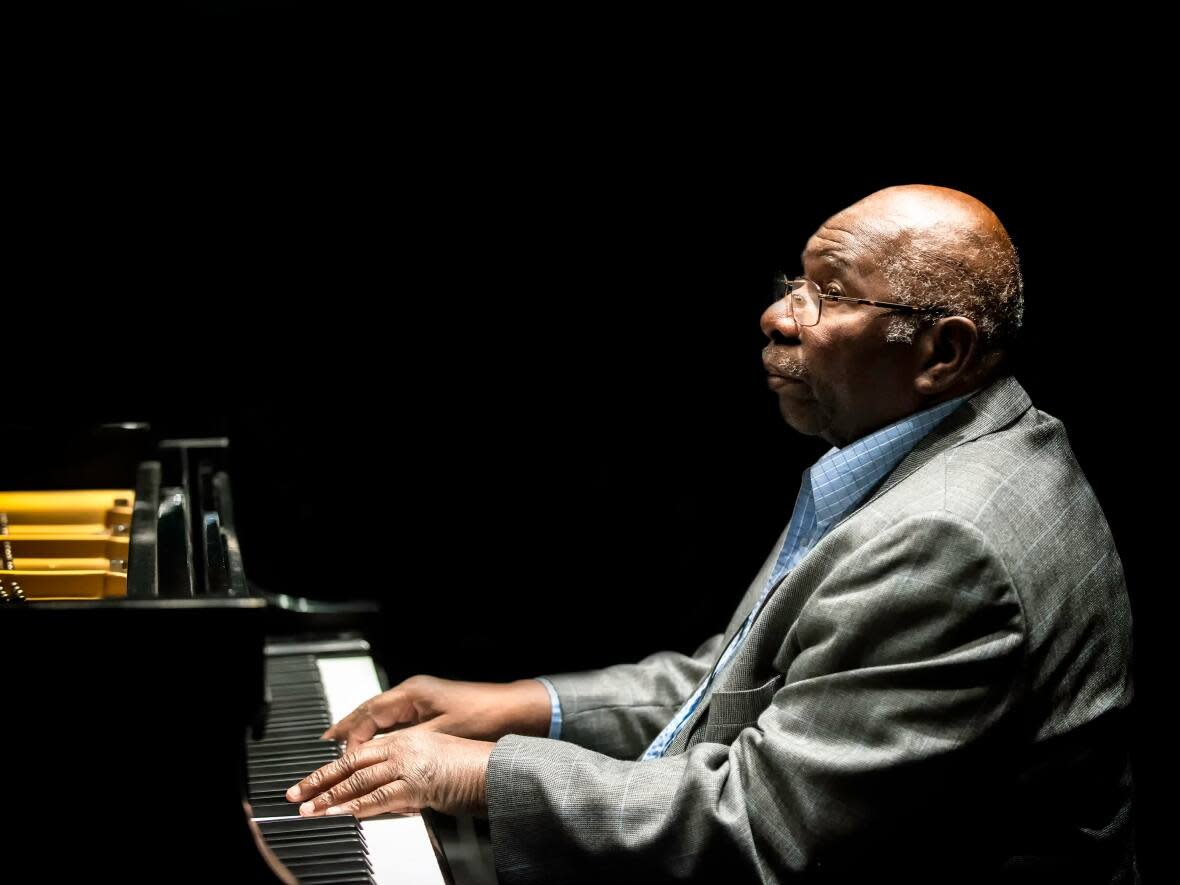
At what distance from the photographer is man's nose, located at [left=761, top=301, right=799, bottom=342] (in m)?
1.93

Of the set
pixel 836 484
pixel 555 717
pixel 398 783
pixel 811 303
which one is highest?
pixel 811 303

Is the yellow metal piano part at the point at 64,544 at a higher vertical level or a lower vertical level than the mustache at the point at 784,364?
lower

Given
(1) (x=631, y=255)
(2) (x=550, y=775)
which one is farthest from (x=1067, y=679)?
(1) (x=631, y=255)

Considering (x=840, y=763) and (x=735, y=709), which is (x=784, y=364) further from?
(x=840, y=763)

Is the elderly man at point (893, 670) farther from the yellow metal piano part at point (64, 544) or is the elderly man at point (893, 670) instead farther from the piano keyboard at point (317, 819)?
the yellow metal piano part at point (64, 544)

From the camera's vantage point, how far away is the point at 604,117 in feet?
10.7

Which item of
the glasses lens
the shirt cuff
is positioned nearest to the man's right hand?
the shirt cuff

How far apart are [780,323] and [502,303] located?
5.00 ft

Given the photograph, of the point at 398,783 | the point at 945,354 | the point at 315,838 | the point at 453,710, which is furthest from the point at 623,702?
the point at 945,354

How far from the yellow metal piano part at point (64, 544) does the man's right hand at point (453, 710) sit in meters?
0.45

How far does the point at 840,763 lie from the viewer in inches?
61.2

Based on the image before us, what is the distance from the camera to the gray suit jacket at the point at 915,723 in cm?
157

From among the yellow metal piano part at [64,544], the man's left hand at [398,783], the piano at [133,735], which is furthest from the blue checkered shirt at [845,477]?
the yellow metal piano part at [64,544]

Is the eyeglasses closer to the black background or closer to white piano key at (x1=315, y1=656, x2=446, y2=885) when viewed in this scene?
white piano key at (x1=315, y1=656, x2=446, y2=885)
